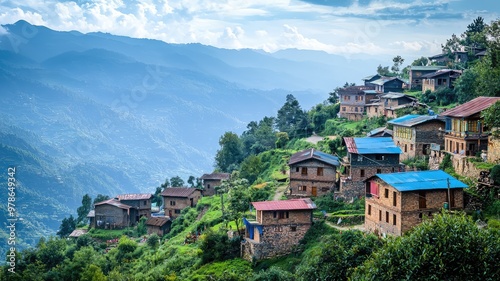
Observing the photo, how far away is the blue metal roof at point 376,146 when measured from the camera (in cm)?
4378

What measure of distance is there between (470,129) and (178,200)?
40.0 metres

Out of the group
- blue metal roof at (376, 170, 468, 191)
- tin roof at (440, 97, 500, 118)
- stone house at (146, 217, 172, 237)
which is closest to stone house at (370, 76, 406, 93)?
stone house at (146, 217, 172, 237)

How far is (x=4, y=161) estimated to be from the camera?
123 metres

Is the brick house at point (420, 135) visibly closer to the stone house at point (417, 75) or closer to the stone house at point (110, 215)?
the stone house at point (417, 75)

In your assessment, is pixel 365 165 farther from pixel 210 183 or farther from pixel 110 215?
pixel 110 215

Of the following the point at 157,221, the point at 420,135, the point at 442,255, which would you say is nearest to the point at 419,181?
the point at 442,255

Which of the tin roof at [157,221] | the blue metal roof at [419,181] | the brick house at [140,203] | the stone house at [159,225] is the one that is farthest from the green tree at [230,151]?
the blue metal roof at [419,181]

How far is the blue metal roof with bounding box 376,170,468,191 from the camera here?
32781 mm

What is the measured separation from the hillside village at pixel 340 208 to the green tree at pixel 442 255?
77mm

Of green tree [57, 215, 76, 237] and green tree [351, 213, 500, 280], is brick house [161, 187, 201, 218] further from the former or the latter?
green tree [351, 213, 500, 280]

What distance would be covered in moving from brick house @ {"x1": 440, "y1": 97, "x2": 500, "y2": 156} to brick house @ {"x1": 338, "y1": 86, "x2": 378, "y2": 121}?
34.1m

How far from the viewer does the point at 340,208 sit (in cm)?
4253

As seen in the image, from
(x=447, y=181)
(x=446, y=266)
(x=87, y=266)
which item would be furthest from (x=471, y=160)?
(x=87, y=266)

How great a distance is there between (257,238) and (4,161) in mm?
97282
